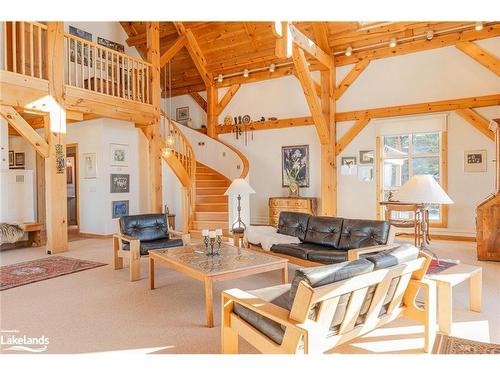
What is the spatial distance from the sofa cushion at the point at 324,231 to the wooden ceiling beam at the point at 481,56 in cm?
476

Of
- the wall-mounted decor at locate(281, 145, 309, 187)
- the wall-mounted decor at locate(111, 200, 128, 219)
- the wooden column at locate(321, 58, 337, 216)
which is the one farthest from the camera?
the wall-mounted decor at locate(281, 145, 309, 187)

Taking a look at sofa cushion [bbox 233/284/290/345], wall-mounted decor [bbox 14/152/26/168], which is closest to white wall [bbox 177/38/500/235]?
wall-mounted decor [bbox 14/152/26/168]

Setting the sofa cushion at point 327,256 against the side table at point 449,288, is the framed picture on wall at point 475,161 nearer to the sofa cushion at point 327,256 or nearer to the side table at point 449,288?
the side table at point 449,288

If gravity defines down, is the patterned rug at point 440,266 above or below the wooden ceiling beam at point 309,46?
below

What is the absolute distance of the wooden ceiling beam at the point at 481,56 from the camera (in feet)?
22.2

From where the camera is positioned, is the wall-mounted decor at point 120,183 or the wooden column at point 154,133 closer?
the wooden column at point 154,133

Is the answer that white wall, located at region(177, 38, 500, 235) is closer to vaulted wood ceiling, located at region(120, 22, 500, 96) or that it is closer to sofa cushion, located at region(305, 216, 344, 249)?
vaulted wood ceiling, located at region(120, 22, 500, 96)

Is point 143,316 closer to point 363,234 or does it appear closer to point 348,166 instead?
point 363,234

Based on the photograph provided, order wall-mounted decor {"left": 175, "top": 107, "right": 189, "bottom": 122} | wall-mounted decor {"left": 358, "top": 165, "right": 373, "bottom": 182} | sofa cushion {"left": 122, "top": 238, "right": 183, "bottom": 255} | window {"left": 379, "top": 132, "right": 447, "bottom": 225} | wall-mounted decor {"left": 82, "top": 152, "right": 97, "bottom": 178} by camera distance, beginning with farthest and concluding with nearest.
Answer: wall-mounted decor {"left": 175, "top": 107, "right": 189, "bottom": 122}, wall-mounted decor {"left": 358, "top": 165, "right": 373, "bottom": 182}, wall-mounted decor {"left": 82, "top": 152, "right": 97, "bottom": 178}, window {"left": 379, "top": 132, "right": 447, "bottom": 225}, sofa cushion {"left": 122, "top": 238, "right": 183, "bottom": 255}

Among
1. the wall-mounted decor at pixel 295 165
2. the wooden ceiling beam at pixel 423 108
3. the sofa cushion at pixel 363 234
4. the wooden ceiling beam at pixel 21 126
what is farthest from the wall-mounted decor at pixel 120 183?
the sofa cushion at pixel 363 234

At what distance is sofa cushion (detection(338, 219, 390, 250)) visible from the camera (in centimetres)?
425

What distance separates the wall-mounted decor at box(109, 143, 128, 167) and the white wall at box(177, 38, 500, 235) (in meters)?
3.17

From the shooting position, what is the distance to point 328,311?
210 centimetres
